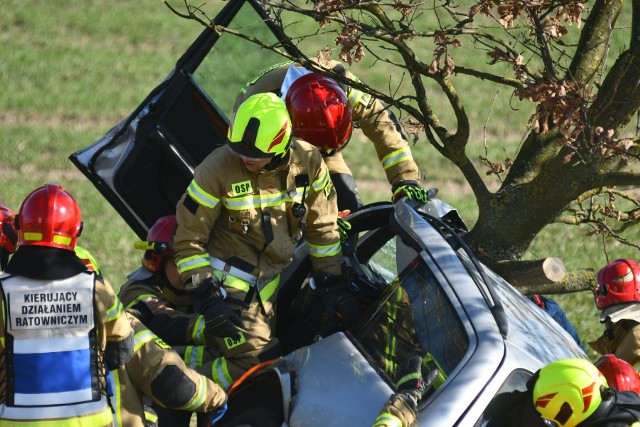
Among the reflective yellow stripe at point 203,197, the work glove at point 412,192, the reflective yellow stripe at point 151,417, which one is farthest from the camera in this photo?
the work glove at point 412,192

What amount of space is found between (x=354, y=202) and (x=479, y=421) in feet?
10.2

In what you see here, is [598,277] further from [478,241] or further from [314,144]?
[314,144]

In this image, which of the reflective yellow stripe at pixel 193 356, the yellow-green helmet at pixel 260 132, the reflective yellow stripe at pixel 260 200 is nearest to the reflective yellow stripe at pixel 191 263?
the reflective yellow stripe at pixel 260 200

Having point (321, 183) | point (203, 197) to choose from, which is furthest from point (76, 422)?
point (321, 183)

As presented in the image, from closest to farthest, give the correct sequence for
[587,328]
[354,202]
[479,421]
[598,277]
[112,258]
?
[479,421], [598,277], [354,202], [587,328], [112,258]

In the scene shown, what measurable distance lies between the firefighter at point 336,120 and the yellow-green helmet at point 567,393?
6.60 feet

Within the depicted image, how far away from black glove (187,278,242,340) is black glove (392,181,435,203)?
116 centimetres

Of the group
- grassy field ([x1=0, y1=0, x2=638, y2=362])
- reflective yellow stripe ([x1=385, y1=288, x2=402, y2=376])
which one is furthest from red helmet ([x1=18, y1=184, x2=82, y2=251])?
grassy field ([x1=0, y1=0, x2=638, y2=362])

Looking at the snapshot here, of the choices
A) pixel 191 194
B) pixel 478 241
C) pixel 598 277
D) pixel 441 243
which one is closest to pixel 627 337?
pixel 598 277

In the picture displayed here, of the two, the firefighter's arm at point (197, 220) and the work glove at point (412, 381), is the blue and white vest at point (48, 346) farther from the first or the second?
the work glove at point (412, 381)

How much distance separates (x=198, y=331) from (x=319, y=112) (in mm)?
1399

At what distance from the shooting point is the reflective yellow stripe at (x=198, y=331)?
5406 millimetres

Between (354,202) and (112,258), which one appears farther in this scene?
(112,258)

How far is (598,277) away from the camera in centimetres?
562
